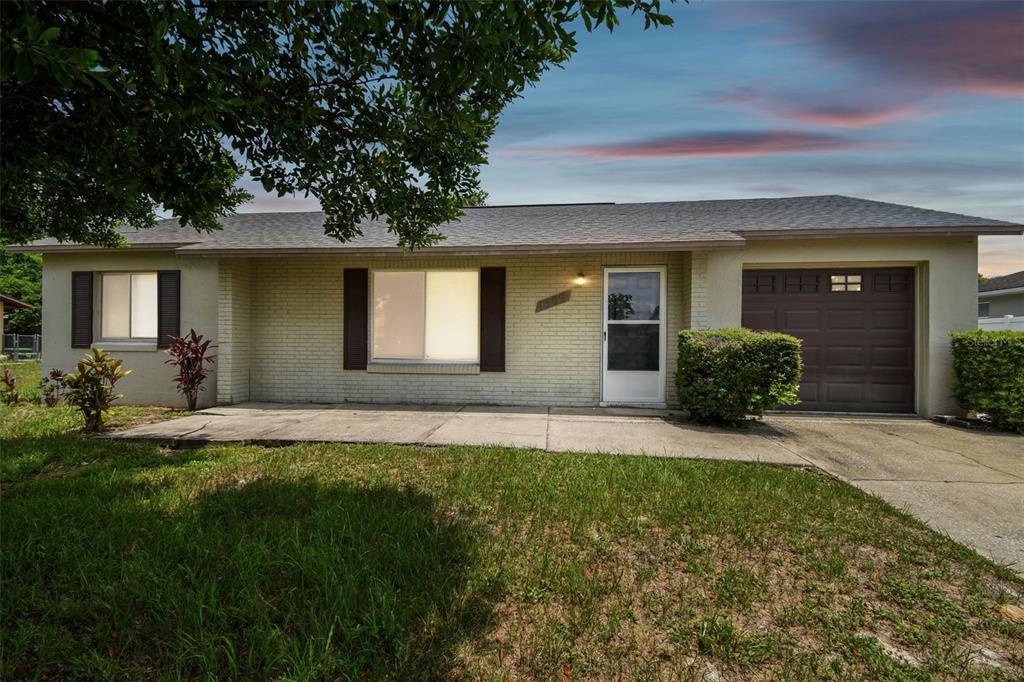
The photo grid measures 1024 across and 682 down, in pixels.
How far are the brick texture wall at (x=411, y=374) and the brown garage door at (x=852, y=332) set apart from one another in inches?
80.3

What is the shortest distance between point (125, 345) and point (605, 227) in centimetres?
983

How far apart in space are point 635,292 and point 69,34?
7.44 m

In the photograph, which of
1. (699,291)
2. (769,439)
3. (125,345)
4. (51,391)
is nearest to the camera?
(769,439)

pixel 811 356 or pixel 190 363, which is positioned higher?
pixel 811 356

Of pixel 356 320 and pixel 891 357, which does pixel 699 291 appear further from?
pixel 356 320

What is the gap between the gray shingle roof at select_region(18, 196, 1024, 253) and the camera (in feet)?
23.4

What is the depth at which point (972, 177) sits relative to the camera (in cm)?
852

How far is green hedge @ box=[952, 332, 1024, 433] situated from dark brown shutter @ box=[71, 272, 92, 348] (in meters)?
15.6

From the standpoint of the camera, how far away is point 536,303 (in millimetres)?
8148

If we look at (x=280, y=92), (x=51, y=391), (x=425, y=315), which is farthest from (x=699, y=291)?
(x=51, y=391)

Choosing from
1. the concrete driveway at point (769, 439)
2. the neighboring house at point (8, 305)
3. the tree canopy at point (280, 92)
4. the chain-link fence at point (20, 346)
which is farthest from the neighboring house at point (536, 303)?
the neighboring house at point (8, 305)

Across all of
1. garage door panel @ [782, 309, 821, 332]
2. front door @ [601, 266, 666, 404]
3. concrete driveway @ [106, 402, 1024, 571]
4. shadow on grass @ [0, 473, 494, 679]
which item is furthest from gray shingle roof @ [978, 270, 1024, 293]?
shadow on grass @ [0, 473, 494, 679]

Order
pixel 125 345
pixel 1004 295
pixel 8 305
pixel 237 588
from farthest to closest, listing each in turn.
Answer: pixel 8 305
pixel 1004 295
pixel 125 345
pixel 237 588

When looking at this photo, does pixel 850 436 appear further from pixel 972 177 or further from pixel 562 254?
pixel 972 177
